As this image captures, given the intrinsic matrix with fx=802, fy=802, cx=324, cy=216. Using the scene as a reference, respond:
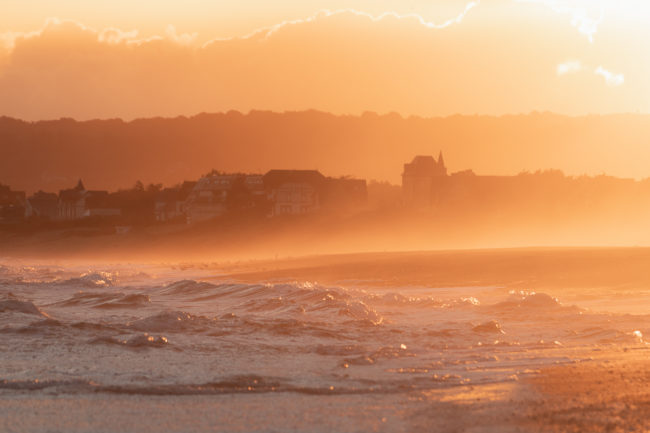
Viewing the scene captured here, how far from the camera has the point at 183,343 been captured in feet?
49.0

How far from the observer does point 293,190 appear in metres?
104

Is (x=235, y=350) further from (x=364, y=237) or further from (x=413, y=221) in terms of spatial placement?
(x=413, y=221)

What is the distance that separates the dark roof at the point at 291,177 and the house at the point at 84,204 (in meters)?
22.8

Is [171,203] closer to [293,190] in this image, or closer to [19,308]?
[293,190]

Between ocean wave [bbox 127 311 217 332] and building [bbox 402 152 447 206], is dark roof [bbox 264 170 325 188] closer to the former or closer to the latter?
building [bbox 402 152 447 206]

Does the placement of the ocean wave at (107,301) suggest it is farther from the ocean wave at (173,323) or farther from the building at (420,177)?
the building at (420,177)

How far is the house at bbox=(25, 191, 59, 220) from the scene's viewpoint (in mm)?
116062

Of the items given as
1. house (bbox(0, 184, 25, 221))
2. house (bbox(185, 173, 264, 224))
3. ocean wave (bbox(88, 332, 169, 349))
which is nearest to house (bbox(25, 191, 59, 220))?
house (bbox(0, 184, 25, 221))

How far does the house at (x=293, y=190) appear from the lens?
338 ft

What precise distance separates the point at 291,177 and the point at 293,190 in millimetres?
2425

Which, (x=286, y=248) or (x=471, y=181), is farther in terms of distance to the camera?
(x=471, y=181)

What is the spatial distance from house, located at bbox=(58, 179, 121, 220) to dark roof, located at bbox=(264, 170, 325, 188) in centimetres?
2284

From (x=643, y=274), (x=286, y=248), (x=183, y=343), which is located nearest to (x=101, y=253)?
(x=286, y=248)

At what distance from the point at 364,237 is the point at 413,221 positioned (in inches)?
316
